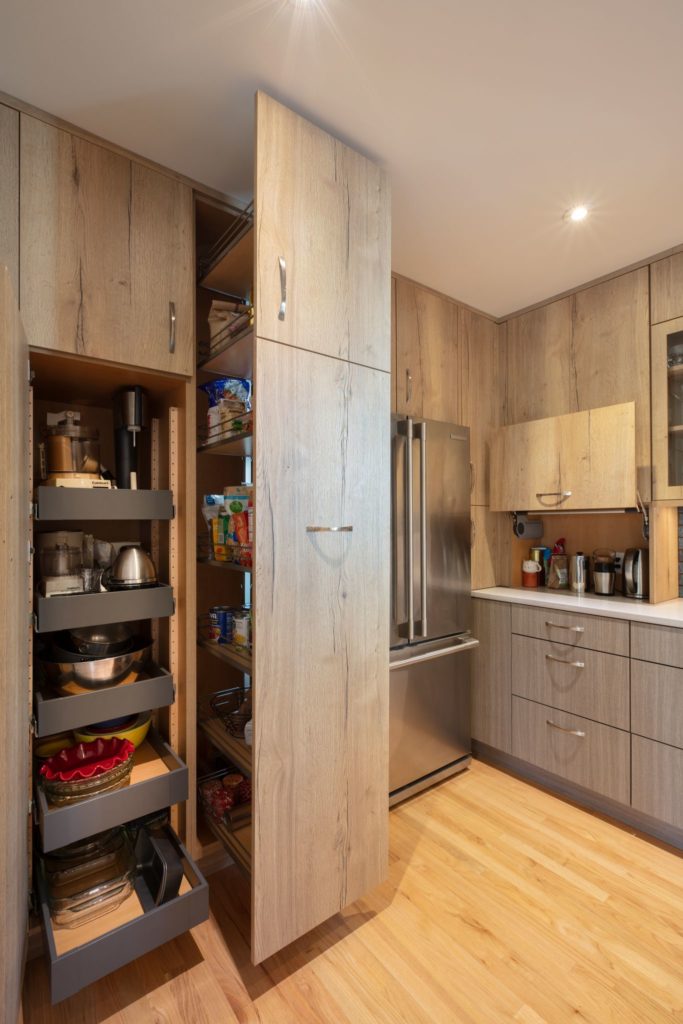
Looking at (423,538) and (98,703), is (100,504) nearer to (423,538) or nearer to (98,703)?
(98,703)

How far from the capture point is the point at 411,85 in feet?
4.42

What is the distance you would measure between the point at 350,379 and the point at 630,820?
2134 mm

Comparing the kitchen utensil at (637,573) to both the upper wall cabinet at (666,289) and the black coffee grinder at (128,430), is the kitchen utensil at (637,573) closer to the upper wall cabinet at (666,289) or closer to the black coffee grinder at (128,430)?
the upper wall cabinet at (666,289)

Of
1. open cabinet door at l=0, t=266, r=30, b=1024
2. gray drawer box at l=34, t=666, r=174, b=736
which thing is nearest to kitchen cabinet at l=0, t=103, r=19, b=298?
open cabinet door at l=0, t=266, r=30, b=1024

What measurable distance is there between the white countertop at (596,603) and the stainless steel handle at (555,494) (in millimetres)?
496

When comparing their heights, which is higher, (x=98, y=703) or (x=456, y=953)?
(x=98, y=703)

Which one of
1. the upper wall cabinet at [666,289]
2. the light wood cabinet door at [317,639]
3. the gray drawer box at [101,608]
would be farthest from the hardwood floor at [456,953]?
the upper wall cabinet at [666,289]

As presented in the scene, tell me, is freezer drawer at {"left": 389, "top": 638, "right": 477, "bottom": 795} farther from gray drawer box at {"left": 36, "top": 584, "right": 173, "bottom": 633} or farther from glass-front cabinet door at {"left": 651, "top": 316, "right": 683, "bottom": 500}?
glass-front cabinet door at {"left": 651, "top": 316, "right": 683, "bottom": 500}

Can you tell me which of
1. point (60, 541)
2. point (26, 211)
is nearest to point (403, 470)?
point (60, 541)

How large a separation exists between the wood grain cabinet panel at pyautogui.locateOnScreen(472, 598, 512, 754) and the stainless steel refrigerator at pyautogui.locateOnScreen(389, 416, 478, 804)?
0.36ft

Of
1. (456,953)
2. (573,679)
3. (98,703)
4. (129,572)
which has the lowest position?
(456,953)

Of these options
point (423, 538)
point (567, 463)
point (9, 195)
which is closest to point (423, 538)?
point (423, 538)

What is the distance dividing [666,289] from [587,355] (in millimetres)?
417

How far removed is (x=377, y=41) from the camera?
3.99ft
